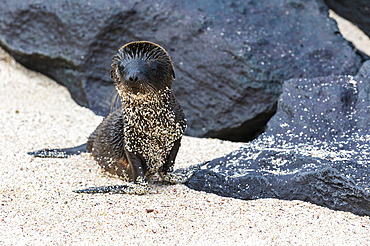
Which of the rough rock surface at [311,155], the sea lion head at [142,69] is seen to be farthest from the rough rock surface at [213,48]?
the sea lion head at [142,69]

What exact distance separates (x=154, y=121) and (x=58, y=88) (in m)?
3.79

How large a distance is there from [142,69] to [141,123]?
47 cm

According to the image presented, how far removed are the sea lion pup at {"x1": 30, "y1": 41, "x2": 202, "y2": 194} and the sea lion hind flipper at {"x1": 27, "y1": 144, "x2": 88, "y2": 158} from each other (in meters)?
0.42

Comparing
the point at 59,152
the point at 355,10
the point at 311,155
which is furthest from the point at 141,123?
the point at 355,10

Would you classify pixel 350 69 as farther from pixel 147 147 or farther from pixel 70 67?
pixel 70 67

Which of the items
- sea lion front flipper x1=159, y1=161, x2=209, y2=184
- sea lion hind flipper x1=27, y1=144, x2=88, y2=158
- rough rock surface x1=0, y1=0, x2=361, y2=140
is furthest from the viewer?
rough rock surface x1=0, y1=0, x2=361, y2=140

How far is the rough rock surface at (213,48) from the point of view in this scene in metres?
5.74

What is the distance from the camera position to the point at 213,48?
5.83 metres

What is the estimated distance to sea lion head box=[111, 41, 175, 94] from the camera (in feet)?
10.5

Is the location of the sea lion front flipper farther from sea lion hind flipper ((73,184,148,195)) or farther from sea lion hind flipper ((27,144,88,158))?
sea lion hind flipper ((27,144,88,158))

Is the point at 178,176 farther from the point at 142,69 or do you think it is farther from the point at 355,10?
the point at 355,10

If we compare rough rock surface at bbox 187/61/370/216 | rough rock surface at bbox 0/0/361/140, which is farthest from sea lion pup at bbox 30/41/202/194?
rough rock surface at bbox 0/0/361/140

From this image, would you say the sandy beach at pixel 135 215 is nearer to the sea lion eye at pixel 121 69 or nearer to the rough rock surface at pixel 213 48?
the sea lion eye at pixel 121 69

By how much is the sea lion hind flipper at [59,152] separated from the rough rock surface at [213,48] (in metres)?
1.85
